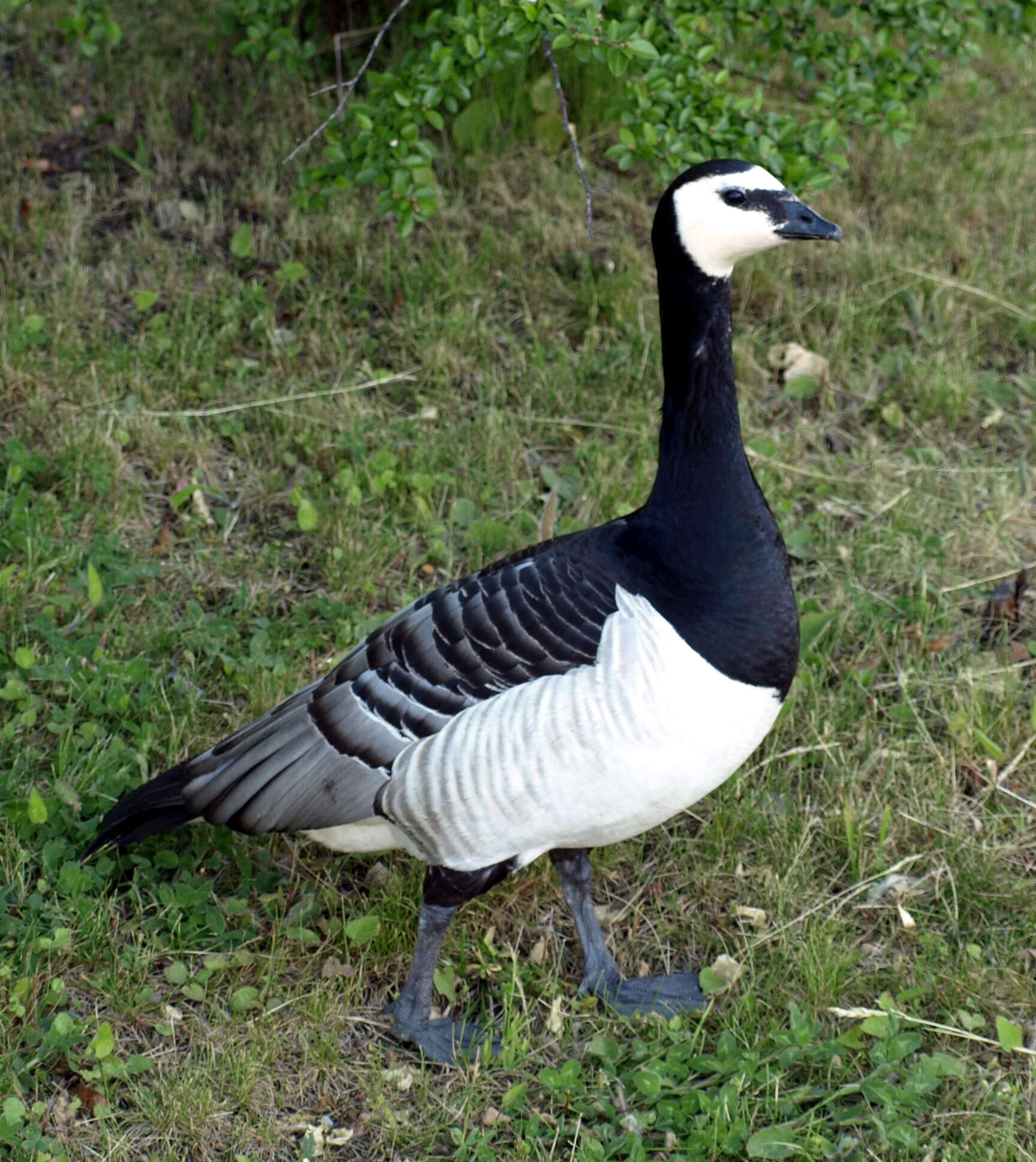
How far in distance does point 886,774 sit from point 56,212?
3.69 metres

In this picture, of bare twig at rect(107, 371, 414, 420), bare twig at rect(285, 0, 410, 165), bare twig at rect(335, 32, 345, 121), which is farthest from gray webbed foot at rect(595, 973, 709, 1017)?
bare twig at rect(335, 32, 345, 121)

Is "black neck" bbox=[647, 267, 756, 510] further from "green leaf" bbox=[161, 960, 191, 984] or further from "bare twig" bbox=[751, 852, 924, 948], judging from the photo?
"green leaf" bbox=[161, 960, 191, 984]

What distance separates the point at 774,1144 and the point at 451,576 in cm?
201

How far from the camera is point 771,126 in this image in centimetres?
415

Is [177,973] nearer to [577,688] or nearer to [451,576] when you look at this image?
[577,688]

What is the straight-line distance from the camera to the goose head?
9.13ft

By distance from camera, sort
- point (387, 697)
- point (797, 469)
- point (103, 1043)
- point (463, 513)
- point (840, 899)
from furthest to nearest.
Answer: point (797, 469)
point (463, 513)
point (840, 899)
point (387, 697)
point (103, 1043)

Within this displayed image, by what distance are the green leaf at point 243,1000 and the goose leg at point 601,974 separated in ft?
2.39

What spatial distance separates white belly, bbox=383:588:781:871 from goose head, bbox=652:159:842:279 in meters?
0.72

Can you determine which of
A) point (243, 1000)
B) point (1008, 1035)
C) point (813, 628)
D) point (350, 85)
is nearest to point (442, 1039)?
point (243, 1000)

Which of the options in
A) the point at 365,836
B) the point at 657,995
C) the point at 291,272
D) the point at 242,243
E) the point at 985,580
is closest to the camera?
the point at 365,836

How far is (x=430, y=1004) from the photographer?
309 cm

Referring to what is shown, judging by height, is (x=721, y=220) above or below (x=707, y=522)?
above

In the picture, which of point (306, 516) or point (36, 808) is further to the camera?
point (306, 516)
